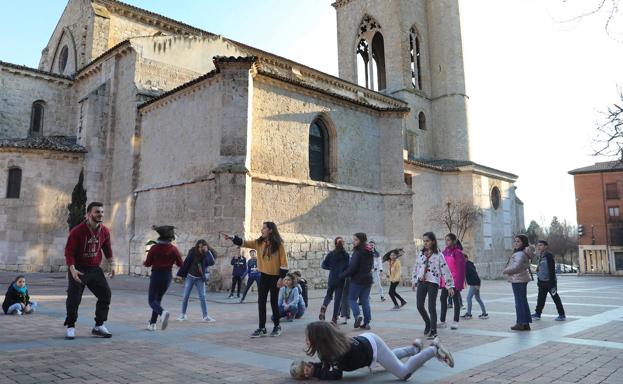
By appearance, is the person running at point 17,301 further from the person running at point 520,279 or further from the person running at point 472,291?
the person running at point 520,279

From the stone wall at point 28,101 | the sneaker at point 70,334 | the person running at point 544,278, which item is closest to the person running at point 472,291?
the person running at point 544,278

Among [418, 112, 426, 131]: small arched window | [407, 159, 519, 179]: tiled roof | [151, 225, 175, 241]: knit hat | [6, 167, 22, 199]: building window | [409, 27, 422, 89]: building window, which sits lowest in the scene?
[151, 225, 175, 241]: knit hat

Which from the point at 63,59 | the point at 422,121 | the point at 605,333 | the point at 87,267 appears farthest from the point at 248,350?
the point at 422,121

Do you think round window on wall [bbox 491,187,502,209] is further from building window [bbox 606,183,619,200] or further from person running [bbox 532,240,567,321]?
person running [bbox 532,240,567,321]

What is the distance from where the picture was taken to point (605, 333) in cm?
688

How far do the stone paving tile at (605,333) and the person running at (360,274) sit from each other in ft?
10.8

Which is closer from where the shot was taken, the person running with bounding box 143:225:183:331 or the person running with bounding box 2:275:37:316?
the person running with bounding box 143:225:183:331

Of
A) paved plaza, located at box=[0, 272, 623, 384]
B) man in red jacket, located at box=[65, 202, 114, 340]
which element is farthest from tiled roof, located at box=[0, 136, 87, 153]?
man in red jacket, located at box=[65, 202, 114, 340]

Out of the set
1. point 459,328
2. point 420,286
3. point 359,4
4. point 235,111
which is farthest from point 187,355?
point 359,4

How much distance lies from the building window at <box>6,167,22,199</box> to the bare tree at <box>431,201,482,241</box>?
23430mm

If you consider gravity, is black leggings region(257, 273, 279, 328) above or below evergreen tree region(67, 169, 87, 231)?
below

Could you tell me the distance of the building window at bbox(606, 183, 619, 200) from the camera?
156ft

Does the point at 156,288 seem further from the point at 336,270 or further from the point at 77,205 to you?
the point at 77,205

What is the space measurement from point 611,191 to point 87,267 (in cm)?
5551
